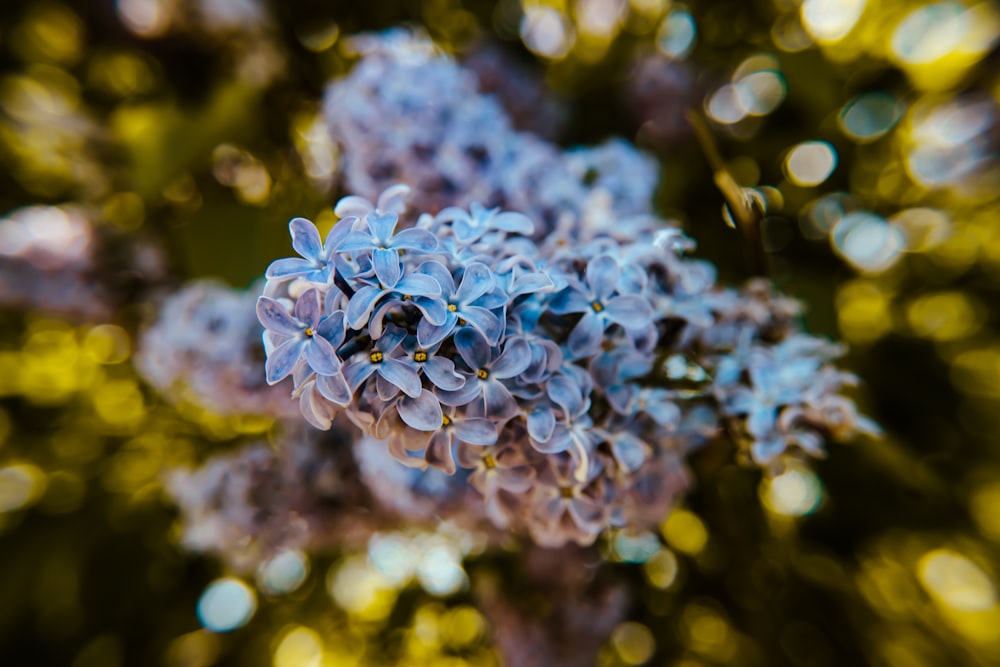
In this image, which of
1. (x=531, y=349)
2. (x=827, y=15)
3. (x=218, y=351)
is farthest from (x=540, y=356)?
(x=827, y=15)

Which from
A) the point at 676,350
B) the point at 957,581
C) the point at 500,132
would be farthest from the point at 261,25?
the point at 957,581

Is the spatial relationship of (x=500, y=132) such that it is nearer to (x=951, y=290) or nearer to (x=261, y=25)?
(x=261, y=25)

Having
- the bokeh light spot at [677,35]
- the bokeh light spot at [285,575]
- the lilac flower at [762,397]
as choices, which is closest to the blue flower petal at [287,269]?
the lilac flower at [762,397]

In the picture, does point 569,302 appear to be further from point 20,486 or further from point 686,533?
point 20,486

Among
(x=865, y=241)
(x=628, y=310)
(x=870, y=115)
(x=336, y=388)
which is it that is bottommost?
(x=336, y=388)

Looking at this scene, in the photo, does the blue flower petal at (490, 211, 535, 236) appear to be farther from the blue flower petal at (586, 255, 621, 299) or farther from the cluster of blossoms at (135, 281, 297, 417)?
the cluster of blossoms at (135, 281, 297, 417)
